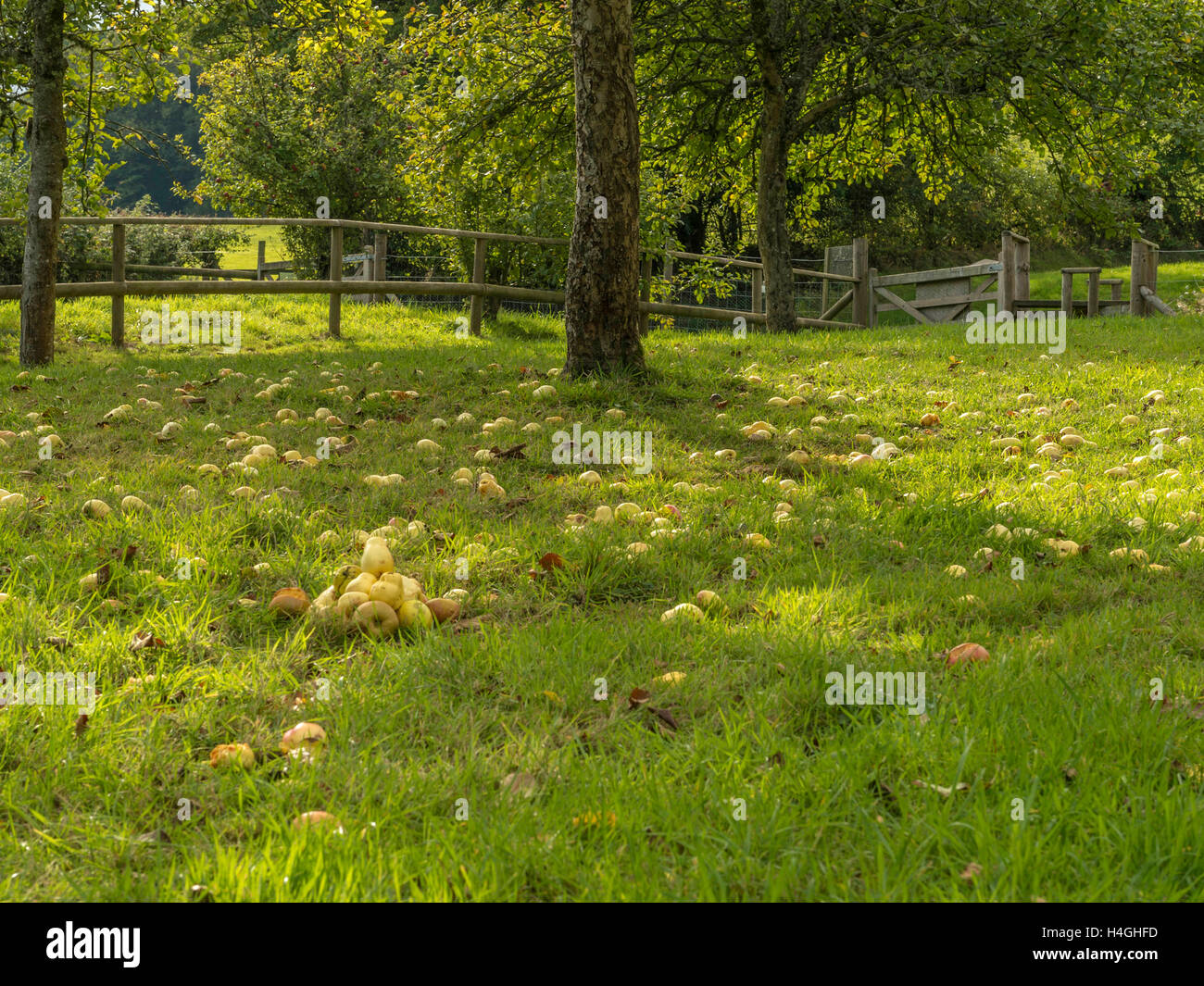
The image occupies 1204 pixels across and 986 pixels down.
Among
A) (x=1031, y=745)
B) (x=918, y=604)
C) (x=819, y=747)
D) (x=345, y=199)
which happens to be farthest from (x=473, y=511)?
(x=345, y=199)

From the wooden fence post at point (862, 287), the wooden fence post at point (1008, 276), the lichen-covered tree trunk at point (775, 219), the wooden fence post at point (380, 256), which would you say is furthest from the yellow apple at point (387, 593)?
the wooden fence post at point (862, 287)

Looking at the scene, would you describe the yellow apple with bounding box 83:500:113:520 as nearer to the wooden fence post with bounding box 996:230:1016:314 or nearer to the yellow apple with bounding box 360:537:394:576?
the yellow apple with bounding box 360:537:394:576

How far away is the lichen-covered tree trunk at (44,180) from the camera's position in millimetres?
9641

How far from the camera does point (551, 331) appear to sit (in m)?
14.9

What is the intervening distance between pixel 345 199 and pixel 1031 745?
878 inches

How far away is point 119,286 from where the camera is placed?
1174 cm

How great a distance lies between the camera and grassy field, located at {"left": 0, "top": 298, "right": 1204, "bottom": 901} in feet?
7.30

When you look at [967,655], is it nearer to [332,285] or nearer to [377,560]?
[377,560]

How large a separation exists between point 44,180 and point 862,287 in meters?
13.6

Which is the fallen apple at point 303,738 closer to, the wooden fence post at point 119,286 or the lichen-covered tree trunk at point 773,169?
the wooden fence post at point 119,286

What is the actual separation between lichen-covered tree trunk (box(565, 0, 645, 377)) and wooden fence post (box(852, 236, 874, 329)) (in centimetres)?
1125

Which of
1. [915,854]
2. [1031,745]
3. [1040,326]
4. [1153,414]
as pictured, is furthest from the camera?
[1040,326]

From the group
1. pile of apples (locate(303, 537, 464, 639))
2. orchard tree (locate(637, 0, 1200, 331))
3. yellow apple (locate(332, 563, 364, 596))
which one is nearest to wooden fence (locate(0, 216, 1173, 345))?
orchard tree (locate(637, 0, 1200, 331))
